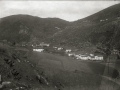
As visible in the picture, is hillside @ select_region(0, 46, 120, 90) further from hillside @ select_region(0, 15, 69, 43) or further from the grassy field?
hillside @ select_region(0, 15, 69, 43)

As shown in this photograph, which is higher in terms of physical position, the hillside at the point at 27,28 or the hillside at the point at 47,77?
the hillside at the point at 27,28

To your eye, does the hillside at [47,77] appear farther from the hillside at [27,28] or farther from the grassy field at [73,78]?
the hillside at [27,28]

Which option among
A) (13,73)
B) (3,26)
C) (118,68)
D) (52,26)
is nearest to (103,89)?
(118,68)

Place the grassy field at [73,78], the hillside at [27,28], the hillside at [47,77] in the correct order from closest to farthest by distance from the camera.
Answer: the hillside at [47,77] → the grassy field at [73,78] → the hillside at [27,28]

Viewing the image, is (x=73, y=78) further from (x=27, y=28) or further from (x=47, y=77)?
(x=27, y=28)

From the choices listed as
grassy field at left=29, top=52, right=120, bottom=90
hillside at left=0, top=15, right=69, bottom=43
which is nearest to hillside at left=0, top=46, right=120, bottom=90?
grassy field at left=29, top=52, right=120, bottom=90

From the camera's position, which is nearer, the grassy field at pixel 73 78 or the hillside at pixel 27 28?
the grassy field at pixel 73 78

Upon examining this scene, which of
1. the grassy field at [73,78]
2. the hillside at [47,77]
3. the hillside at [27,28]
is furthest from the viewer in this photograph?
the hillside at [27,28]

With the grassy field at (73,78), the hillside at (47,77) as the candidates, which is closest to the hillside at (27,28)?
the grassy field at (73,78)
